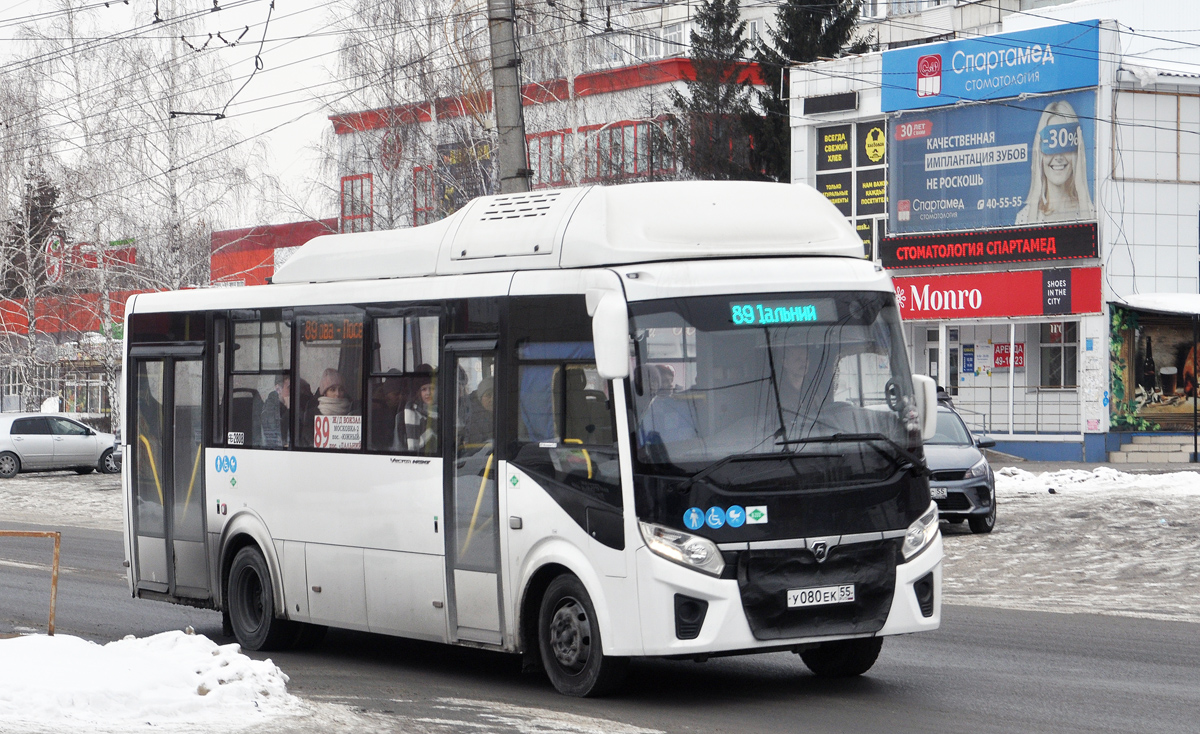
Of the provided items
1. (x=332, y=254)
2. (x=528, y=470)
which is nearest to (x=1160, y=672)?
(x=528, y=470)

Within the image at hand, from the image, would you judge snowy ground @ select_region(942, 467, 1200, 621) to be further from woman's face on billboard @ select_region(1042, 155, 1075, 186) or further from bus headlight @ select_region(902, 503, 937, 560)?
woman's face on billboard @ select_region(1042, 155, 1075, 186)

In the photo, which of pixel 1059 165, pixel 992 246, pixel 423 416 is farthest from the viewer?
pixel 992 246

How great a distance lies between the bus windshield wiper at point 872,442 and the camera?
880cm

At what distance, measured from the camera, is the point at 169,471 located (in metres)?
12.9

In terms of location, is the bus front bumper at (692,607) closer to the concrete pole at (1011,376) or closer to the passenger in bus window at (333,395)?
the passenger in bus window at (333,395)

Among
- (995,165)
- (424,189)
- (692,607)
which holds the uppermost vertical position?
(995,165)

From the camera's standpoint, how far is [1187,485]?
969 inches

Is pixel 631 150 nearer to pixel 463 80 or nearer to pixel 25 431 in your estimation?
pixel 463 80

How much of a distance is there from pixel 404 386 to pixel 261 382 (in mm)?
2009

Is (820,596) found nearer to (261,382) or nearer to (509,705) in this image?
(509,705)

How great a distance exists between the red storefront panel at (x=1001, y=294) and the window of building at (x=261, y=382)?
23.8m

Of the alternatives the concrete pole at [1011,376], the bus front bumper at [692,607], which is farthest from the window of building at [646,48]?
the bus front bumper at [692,607]

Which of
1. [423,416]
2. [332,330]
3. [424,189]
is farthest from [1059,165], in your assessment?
[423,416]

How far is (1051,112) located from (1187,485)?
1355 centimetres
